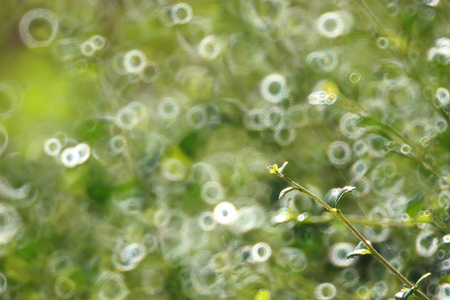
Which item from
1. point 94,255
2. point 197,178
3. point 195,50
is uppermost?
point 195,50

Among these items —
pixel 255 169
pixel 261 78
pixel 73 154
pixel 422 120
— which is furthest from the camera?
pixel 261 78

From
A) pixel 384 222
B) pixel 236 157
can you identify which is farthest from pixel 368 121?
pixel 236 157

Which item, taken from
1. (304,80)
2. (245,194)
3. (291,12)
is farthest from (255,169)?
(291,12)

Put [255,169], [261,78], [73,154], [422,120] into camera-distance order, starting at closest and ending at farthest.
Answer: [422,120], [73,154], [255,169], [261,78]

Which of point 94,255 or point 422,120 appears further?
point 94,255

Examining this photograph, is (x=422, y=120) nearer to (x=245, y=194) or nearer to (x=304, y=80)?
(x=304, y=80)

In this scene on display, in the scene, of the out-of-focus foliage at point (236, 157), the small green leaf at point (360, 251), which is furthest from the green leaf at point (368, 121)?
the small green leaf at point (360, 251)

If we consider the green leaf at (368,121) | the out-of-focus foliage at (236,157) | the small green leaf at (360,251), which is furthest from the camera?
the out-of-focus foliage at (236,157)

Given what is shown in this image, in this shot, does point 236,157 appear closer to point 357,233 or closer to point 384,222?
point 384,222

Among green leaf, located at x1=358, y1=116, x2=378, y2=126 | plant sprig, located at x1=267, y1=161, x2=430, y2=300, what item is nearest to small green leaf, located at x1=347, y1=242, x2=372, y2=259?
plant sprig, located at x1=267, y1=161, x2=430, y2=300

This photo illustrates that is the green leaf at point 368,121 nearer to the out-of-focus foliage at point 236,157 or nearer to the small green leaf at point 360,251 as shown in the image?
the out-of-focus foliage at point 236,157
